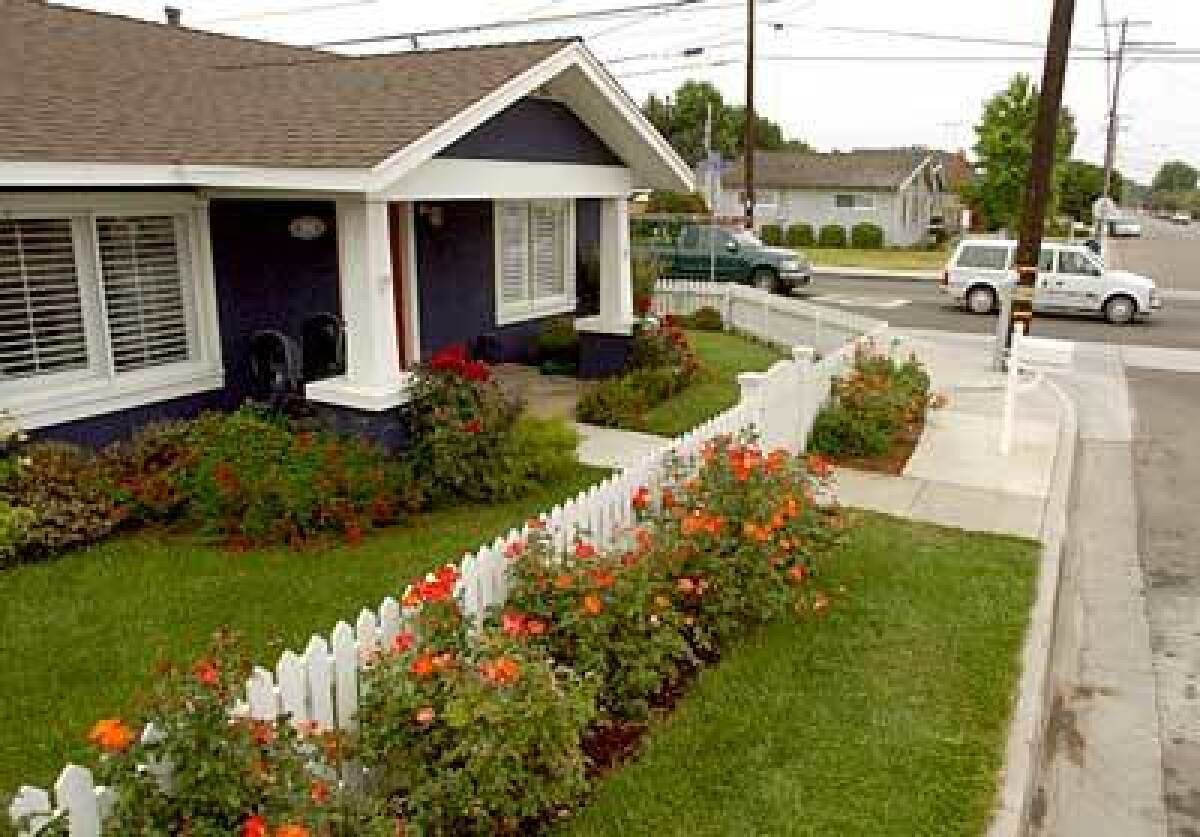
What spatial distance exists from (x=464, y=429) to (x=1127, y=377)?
12.1 metres

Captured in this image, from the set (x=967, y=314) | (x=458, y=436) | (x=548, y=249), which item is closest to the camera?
(x=458, y=436)

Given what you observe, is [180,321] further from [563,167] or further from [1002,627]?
[1002,627]

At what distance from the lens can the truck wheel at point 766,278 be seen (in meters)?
24.7

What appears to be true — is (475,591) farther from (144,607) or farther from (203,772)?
(144,607)

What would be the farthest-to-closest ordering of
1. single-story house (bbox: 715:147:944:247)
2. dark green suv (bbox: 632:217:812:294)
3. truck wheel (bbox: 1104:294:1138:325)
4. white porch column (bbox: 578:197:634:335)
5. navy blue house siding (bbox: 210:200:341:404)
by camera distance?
single-story house (bbox: 715:147:944:247) < dark green suv (bbox: 632:217:812:294) < truck wheel (bbox: 1104:294:1138:325) < white porch column (bbox: 578:197:634:335) < navy blue house siding (bbox: 210:200:341:404)

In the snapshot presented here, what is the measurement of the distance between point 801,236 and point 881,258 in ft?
24.2

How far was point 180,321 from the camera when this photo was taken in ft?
29.2

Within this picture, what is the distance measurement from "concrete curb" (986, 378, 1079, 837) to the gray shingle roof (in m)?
5.46

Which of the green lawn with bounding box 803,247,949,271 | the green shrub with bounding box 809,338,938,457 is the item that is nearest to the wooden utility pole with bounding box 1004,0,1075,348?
the green shrub with bounding box 809,338,938,457

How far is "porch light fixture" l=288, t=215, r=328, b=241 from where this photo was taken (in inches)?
379

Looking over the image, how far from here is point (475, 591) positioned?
4.43m

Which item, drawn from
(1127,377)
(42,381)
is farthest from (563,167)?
(1127,377)

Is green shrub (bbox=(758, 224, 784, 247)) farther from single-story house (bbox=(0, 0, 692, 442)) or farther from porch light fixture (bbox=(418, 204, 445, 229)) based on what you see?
porch light fixture (bbox=(418, 204, 445, 229))

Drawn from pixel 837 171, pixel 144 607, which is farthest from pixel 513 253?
pixel 837 171
